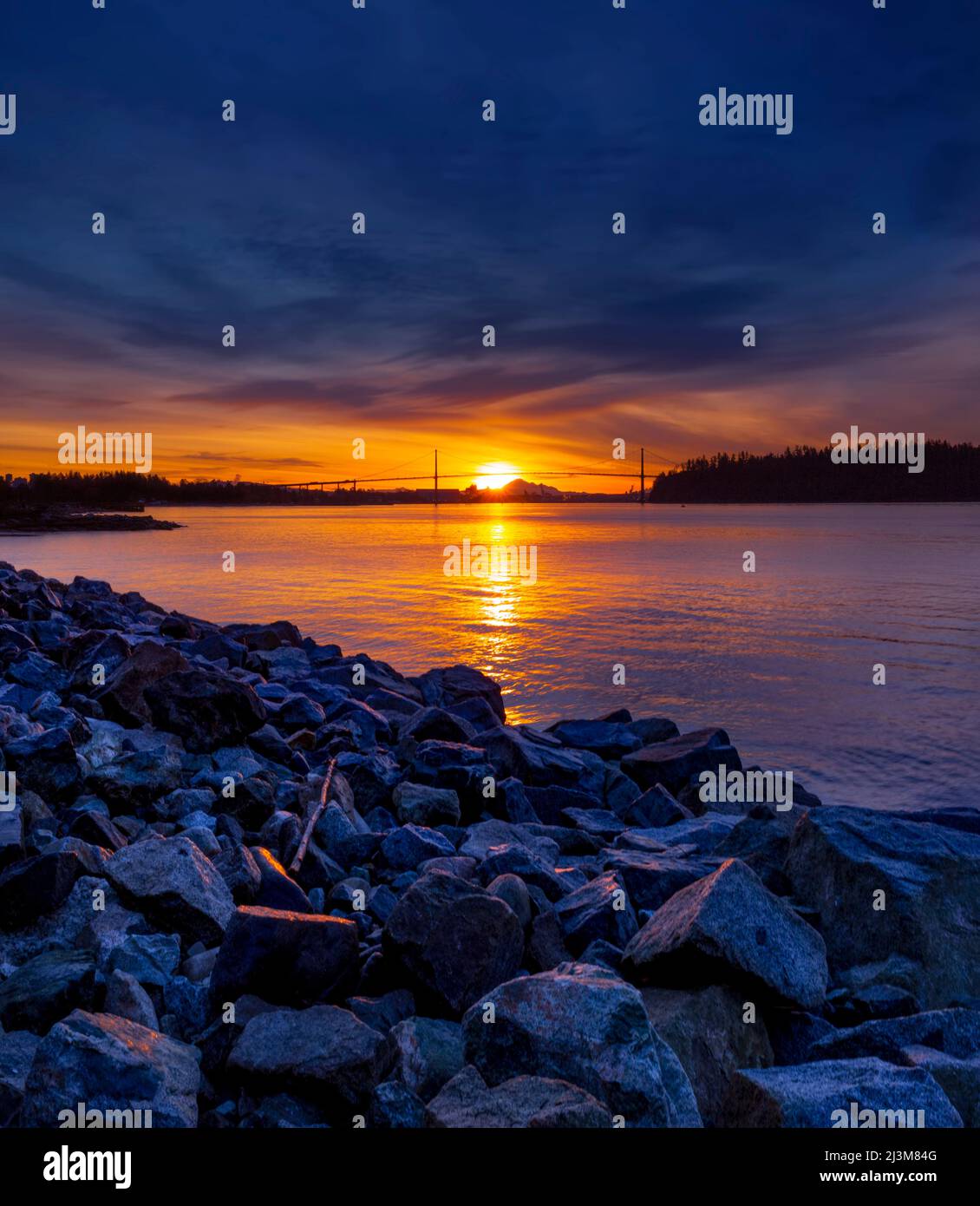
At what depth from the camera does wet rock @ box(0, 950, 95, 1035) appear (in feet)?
12.1

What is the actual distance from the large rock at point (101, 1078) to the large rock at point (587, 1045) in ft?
3.78

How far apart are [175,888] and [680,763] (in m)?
6.91

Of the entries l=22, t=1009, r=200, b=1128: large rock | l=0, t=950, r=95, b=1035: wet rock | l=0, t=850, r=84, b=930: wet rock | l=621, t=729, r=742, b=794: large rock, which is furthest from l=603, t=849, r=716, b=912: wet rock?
l=621, t=729, r=742, b=794: large rock

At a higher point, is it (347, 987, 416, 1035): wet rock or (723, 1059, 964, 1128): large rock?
(723, 1059, 964, 1128): large rock

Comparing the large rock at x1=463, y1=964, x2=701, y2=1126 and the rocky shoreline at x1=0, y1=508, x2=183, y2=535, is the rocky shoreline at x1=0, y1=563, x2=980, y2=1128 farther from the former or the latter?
the rocky shoreline at x1=0, y1=508, x2=183, y2=535

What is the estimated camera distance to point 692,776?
1016 cm

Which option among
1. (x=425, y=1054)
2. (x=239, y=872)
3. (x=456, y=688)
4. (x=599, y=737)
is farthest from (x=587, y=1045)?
(x=456, y=688)

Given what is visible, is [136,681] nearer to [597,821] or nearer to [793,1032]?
[597,821]

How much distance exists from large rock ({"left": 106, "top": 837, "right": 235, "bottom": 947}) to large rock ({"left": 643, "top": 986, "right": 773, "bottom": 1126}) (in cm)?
229

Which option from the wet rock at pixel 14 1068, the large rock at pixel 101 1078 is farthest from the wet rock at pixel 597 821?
the wet rock at pixel 14 1068

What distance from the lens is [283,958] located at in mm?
4023

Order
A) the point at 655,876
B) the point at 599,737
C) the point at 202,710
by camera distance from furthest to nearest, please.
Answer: the point at 599,737 < the point at 202,710 < the point at 655,876

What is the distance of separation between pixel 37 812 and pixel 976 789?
1080cm
